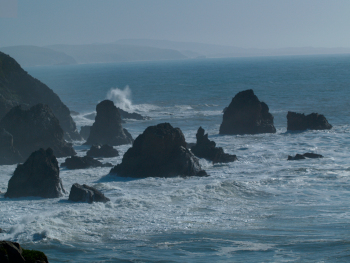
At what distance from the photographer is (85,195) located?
71.5ft

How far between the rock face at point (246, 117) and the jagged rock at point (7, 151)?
20724 mm

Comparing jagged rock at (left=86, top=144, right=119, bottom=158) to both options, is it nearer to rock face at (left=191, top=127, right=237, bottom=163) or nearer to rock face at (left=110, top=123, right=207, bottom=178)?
rock face at (left=110, top=123, right=207, bottom=178)

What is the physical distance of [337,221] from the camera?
60.6 feet

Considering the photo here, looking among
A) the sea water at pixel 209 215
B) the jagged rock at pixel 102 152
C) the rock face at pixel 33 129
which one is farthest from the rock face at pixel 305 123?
the rock face at pixel 33 129

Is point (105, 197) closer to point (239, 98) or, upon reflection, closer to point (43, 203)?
point (43, 203)

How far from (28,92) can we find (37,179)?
Answer: 2305 centimetres

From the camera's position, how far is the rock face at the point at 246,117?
146ft

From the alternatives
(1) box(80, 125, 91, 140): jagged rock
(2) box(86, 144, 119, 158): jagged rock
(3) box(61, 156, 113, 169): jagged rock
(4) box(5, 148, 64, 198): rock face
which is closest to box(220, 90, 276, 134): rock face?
(1) box(80, 125, 91, 140): jagged rock

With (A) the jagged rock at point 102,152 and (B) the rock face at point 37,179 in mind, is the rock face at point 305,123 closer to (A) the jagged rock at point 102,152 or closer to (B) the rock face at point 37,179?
(A) the jagged rock at point 102,152

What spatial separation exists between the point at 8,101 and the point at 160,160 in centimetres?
1837

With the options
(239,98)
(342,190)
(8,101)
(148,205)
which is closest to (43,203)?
(148,205)

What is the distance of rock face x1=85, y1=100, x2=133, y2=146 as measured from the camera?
3919 centimetres

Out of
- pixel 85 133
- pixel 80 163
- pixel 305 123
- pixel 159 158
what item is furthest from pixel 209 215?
pixel 305 123

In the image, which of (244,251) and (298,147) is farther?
(298,147)
